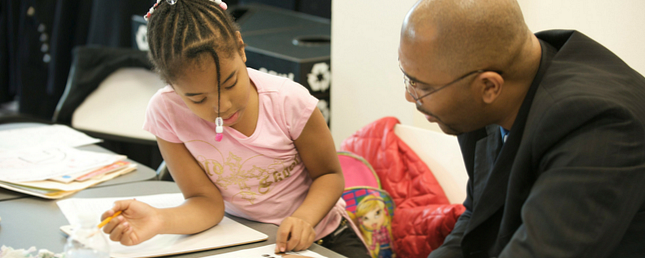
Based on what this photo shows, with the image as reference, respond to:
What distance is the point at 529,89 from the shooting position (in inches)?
31.7

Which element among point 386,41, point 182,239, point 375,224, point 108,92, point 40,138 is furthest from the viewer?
point 108,92

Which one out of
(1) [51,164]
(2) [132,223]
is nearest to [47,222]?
(2) [132,223]

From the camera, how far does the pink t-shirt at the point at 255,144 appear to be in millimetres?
1124

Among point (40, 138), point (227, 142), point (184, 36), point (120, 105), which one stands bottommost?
point (120, 105)

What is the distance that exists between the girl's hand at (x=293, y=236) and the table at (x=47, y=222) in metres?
0.03

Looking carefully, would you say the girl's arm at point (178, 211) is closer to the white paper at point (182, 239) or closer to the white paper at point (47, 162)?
the white paper at point (182, 239)

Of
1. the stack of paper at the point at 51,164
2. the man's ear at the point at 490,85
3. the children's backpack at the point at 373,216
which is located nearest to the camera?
the man's ear at the point at 490,85

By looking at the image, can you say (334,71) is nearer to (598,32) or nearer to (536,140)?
(598,32)

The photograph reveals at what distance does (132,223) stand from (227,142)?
0.27m

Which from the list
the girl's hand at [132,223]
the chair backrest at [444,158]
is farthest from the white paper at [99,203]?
the chair backrest at [444,158]

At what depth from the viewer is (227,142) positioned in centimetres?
114

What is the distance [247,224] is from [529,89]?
0.69 m

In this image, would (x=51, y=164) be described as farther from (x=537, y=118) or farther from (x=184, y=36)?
(x=537, y=118)

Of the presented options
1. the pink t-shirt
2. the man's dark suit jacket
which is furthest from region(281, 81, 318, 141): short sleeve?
the man's dark suit jacket
